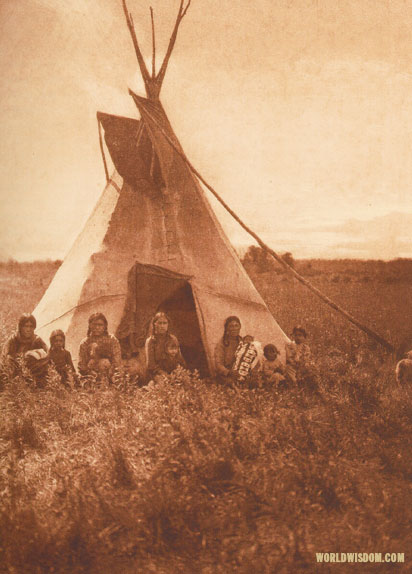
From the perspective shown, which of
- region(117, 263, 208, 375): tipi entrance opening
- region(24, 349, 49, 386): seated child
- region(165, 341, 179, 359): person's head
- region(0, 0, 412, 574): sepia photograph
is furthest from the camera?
region(117, 263, 208, 375): tipi entrance opening

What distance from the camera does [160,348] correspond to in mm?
3715

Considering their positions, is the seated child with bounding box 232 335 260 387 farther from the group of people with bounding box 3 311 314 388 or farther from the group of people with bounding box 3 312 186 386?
the group of people with bounding box 3 312 186 386

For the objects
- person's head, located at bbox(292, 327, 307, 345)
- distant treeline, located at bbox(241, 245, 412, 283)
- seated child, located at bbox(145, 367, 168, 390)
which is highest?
distant treeline, located at bbox(241, 245, 412, 283)

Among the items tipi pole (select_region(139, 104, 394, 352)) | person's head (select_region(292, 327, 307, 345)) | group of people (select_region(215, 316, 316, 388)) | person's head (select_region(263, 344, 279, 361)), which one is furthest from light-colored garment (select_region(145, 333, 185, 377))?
tipi pole (select_region(139, 104, 394, 352))

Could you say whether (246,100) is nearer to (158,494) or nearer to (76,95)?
(76,95)

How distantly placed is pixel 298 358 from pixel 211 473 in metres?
1.49

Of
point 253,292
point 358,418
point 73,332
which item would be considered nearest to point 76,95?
point 73,332

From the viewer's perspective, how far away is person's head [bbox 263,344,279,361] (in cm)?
380

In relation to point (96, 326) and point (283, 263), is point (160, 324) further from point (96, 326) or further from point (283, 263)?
point (283, 263)

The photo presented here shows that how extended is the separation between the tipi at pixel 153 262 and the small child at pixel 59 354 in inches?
5.4

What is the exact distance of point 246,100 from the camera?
3.61 metres

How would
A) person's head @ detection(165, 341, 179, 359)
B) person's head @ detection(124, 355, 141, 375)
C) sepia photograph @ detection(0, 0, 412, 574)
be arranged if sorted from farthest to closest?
1. person's head @ detection(124, 355, 141, 375)
2. person's head @ detection(165, 341, 179, 359)
3. sepia photograph @ detection(0, 0, 412, 574)

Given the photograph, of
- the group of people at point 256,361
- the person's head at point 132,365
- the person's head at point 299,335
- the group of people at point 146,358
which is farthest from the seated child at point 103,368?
the person's head at point 299,335

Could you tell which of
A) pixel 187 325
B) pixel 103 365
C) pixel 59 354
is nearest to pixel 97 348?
pixel 103 365
